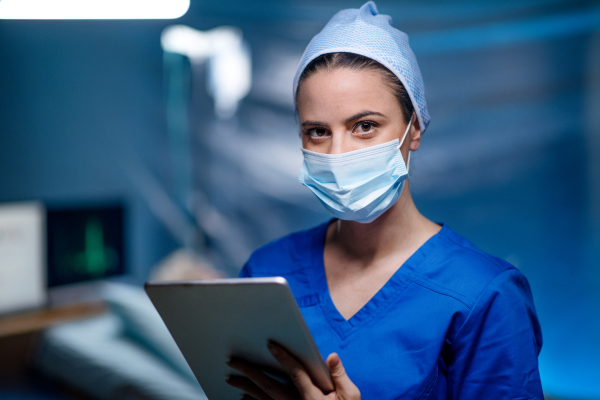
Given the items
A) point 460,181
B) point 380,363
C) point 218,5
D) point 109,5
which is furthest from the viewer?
point 218,5

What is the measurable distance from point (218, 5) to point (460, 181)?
1710 millimetres

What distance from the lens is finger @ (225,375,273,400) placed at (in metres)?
0.84

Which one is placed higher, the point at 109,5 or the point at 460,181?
the point at 109,5

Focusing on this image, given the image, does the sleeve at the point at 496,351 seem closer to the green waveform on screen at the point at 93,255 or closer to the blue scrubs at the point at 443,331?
the blue scrubs at the point at 443,331

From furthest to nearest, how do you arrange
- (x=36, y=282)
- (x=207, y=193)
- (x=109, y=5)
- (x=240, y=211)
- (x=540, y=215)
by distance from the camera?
(x=207, y=193) → (x=240, y=211) → (x=36, y=282) → (x=540, y=215) → (x=109, y=5)

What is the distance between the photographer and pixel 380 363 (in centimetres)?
85

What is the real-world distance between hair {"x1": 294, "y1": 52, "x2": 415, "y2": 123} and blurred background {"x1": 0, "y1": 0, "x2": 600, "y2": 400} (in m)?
0.31

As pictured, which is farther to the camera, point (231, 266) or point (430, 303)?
point (231, 266)

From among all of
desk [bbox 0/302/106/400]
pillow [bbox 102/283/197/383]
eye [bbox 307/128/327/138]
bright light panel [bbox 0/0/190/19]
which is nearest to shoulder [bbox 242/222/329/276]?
eye [bbox 307/128/327/138]

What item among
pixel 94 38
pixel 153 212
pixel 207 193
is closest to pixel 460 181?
pixel 207 193

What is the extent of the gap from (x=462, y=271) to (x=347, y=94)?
16.0 inches

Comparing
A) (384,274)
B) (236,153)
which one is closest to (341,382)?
(384,274)

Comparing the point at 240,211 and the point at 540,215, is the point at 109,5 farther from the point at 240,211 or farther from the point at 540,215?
the point at 540,215

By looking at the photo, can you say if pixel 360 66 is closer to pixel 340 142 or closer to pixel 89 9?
pixel 340 142
